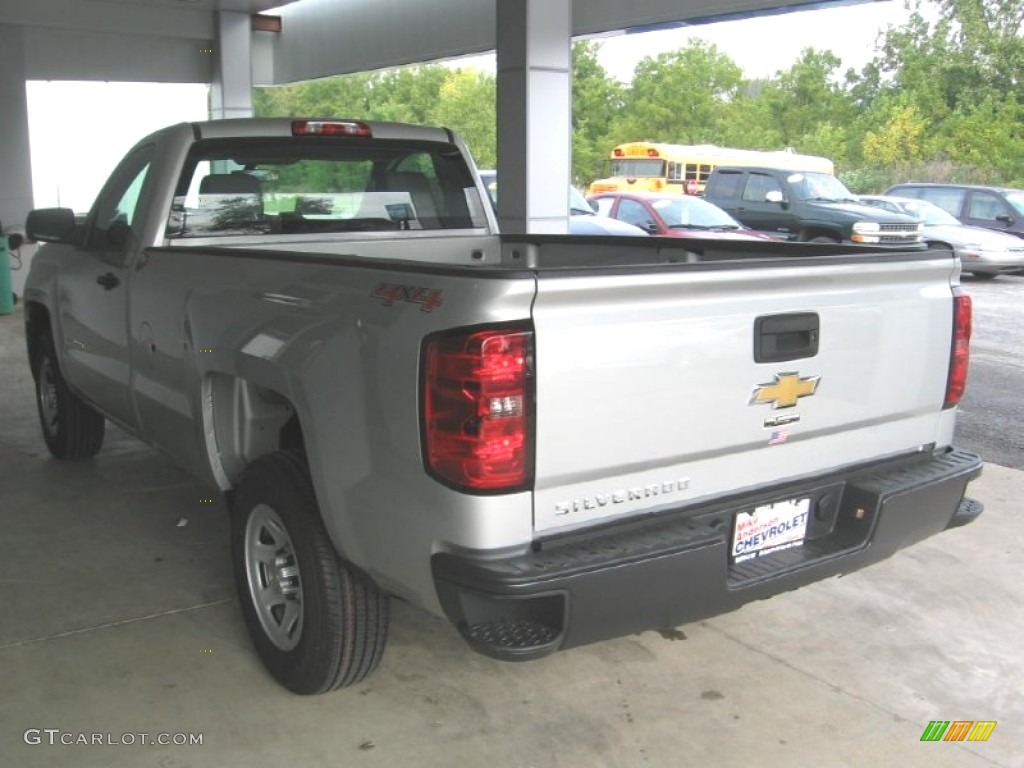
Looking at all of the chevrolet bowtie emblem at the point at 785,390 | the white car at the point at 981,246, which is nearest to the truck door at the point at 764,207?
the white car at the point at 981,246

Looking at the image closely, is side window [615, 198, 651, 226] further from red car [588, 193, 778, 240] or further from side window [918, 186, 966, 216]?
side window [918, 186, 966, 216]

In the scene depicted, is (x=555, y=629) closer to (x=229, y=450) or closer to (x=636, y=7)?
(x=229, y=450)

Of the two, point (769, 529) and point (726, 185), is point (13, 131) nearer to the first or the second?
point (726, 185)

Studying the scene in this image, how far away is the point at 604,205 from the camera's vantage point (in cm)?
1669

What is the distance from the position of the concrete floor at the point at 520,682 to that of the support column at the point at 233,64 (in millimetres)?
14768

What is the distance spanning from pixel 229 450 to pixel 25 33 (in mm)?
16631

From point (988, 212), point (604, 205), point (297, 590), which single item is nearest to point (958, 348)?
point (297, 590)

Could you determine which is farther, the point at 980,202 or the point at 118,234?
the point at 980,202

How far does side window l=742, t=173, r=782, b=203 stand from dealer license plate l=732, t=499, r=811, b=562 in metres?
15.8

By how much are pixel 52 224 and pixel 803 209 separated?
1465 cm

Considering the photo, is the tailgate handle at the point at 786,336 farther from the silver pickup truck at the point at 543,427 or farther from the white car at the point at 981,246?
the white car at the point at 981,246

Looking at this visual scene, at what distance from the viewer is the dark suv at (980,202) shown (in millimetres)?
17859

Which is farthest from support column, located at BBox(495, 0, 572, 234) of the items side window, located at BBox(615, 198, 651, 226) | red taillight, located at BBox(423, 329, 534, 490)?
red taillight, located at BBox(423, 329, 534, 490)

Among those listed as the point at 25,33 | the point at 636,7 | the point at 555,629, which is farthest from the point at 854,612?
the point at 25,33
